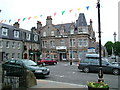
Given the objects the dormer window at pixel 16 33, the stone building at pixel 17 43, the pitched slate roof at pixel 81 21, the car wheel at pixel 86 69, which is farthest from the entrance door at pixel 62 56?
the car wheel at pixel 86 69

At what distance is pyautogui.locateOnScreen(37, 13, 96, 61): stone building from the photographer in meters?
37.5

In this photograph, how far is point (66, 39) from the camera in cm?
3950

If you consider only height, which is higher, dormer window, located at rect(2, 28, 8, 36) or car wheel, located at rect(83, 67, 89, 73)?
dormer window, located at rect(2, 28, 8, 36)

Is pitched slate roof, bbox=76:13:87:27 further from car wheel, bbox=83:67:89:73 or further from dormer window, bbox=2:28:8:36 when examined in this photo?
car wheel, bbox=83:67:89:73

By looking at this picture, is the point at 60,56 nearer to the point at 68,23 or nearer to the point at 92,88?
the point at 68,23

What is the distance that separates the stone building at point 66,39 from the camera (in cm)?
3747

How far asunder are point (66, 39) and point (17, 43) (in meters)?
13.2

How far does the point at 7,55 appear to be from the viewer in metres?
31.3

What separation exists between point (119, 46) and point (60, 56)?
→ 227ft

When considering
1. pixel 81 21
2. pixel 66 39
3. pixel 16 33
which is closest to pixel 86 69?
pixel 66 39

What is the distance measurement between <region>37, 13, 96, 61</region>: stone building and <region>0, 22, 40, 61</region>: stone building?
3.01 meters

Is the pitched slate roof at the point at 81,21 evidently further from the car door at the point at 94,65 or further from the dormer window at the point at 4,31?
the car door at the point at 94,65

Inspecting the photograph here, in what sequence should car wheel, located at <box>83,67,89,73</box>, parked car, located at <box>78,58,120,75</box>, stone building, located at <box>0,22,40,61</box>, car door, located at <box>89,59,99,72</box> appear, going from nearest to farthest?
parked car, located at <box>78,58,120,75</box>, car door, located at <box>89,59,99,72</box>, car wheel, located at <box>83,67,89,73</box>, stone building, located at <box>0,22,40,61</box>

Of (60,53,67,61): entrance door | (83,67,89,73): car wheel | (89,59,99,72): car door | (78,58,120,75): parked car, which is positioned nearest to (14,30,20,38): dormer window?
(60,53,67,61): entrance door
